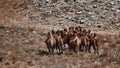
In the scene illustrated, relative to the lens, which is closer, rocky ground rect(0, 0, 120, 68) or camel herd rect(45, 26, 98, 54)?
rocky ground rect(0, 0, 120, 68)

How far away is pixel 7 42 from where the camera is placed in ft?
94.7

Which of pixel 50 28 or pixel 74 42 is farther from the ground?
pixel 74 42

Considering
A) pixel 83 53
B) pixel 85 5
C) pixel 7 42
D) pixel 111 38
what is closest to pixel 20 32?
pixel 7 42

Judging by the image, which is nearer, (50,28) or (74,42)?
(74,42)

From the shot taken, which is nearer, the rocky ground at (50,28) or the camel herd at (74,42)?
the rocky ground at (50,28)

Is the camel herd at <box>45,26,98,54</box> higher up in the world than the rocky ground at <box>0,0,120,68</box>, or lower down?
higher up

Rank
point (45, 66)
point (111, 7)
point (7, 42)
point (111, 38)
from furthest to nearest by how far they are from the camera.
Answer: point (111, 7)
point (111, 38)
point (7, 42)
point (45, 66)

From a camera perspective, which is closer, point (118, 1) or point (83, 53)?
point (83, 53)

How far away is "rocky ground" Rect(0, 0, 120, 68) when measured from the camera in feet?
74.3

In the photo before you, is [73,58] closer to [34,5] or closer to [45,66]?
→ [45,66]

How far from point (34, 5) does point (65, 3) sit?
4.24 meters

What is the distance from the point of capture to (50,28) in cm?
4103

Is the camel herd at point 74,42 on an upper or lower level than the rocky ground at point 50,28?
upper

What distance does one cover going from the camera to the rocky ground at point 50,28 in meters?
22.6
